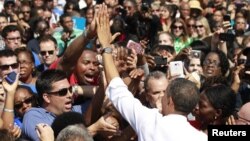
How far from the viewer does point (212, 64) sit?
793 centimetres

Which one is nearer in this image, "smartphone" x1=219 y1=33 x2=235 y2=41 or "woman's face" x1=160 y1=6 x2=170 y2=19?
"smartphone" x1=219 y1=33 x2=235 y2=41

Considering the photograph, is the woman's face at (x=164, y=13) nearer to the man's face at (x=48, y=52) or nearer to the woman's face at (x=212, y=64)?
the man's face at (x=48, y=52)

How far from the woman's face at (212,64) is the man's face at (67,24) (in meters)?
3.52

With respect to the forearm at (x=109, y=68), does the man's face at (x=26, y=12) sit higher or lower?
lower

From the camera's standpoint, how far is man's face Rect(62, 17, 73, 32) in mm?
11000

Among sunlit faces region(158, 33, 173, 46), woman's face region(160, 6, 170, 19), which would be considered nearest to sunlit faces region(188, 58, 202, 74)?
sunlit faces region(158, 33, 173, 46)

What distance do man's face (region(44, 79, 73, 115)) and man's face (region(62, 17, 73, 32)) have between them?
18.7 feet

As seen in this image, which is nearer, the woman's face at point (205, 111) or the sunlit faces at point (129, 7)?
the woman's face at point (205, 111)

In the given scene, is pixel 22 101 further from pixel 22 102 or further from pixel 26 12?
pixel 26 12

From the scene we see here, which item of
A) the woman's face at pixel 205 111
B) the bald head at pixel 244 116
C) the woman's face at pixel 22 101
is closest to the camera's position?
the bald head at pixel 244 116

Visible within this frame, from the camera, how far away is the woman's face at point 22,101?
5797 mm

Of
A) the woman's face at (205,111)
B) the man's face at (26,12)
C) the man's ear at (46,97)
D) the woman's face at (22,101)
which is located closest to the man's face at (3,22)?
the man's face at (26,12)

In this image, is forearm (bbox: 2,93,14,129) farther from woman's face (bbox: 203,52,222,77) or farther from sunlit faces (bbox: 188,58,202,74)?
woman's face (bbox: 203,52,222,77)

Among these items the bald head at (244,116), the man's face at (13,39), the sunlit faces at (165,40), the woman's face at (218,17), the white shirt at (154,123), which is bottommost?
the woman's face at (218,17)
